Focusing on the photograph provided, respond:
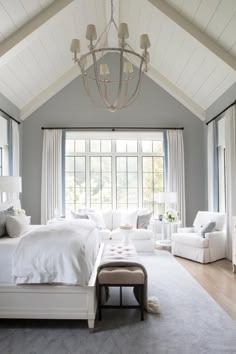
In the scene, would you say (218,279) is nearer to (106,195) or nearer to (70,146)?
(106,195)

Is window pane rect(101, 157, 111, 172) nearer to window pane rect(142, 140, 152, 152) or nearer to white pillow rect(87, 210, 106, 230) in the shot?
window pane rect(142, 140, 152, 152)

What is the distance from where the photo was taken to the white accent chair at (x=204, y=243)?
4.99 metres

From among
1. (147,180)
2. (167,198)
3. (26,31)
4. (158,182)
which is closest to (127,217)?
(167,198)

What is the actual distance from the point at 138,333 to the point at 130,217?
3569 mm

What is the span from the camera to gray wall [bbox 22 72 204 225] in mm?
6633

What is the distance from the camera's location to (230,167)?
5066mm

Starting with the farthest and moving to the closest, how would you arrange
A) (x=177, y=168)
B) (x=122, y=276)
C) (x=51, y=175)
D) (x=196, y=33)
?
(x=177, y=168)
(x=51, y=175)
(x=196, y=33)
(x=122, y=276)

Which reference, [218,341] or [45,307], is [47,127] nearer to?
[45,307]

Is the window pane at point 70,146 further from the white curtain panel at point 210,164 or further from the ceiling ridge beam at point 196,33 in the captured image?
the ceiling ridge beam at point 196,33

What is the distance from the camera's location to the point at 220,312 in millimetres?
2984

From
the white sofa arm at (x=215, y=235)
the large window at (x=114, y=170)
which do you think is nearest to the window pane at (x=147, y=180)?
the large window at (x=114, y=170)

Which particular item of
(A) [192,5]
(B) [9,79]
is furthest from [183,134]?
(B) [9,79]

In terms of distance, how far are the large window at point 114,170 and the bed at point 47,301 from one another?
411 centimetres

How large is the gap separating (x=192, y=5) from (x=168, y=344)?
428cm
